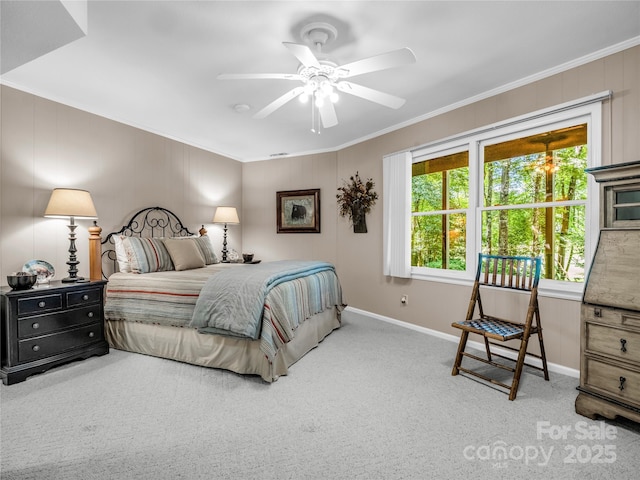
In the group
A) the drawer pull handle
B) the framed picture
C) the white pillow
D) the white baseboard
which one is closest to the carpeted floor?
A: the white baseboard

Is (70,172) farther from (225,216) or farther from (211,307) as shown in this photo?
(211,307)

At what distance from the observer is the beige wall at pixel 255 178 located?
2.66 m

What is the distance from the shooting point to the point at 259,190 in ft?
18.7

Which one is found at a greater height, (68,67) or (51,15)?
(68,67)

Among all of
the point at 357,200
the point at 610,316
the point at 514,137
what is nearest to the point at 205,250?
the point at 357,200

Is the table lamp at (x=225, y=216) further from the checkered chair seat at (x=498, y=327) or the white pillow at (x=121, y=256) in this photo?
the checkered chair seat at (x=498, y=327)

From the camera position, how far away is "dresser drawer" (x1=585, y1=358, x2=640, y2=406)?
183 centimetres

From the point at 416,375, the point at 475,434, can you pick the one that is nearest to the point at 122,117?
the point at 416,375

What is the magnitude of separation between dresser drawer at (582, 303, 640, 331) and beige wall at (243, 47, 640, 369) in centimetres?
75

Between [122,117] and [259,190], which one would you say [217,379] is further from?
[259,190]

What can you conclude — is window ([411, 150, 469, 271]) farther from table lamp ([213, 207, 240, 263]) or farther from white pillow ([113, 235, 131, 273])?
white pillow ([113, 235, 131, 273])

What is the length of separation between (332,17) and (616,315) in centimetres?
252

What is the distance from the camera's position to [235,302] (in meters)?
2.56

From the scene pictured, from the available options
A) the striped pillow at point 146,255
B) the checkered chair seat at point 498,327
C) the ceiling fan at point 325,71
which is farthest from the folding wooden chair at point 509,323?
the striped pillow at point 146,255
